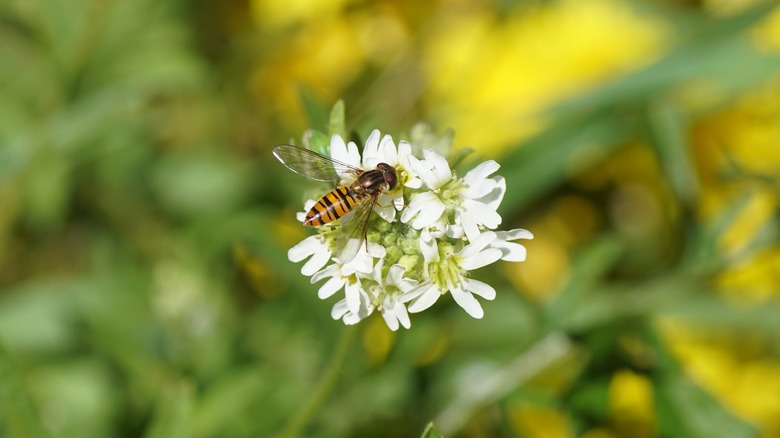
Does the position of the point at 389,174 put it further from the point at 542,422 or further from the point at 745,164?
the point at 745,164

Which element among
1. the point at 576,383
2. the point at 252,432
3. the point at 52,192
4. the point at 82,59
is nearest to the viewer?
the point at 576,383

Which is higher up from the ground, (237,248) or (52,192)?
(52,192)

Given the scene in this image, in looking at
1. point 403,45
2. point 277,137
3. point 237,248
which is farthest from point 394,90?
point 237,248

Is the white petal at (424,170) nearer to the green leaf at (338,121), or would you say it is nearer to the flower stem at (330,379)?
the green leaf at (338,121)

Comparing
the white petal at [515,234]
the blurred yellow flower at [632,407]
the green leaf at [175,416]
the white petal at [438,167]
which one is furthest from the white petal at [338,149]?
the blurred yellow flower at [632,407]

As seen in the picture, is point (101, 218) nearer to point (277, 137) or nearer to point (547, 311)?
point (277, 137)

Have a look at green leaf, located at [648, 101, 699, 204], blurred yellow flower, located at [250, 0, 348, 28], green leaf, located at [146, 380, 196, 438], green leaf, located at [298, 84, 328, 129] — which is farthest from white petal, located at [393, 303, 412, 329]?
blurred yellow flower, located at [250, 0, 348, 28]

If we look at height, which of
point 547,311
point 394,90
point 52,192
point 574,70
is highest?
point 52,192
